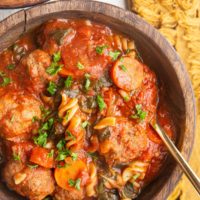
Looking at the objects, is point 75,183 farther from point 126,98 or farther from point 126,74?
point 126,74

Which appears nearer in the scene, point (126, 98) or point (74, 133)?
point (74, 133)

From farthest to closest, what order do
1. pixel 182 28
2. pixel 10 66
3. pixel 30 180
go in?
pixel 182 28, pixel 10 66, pixel 30 180

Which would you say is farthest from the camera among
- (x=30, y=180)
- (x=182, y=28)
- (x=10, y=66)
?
(x=182, y=28)


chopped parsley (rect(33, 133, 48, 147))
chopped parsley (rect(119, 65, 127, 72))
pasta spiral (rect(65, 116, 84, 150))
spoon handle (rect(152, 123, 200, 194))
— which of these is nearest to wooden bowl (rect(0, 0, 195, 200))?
spoon handle (rect(152, 123, 200, 194))

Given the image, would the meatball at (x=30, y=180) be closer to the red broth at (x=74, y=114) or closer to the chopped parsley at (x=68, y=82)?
the red broth at (x=74, y=114)

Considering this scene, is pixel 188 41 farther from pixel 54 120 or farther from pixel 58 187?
pixel 58 187

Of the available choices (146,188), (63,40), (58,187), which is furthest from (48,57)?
(146,188)

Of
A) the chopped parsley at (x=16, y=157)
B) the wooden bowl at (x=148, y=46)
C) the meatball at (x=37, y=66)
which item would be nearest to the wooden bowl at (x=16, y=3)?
the wooden bowl at (x=148, y=46)

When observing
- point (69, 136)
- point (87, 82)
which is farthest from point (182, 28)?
point (69, 136)
